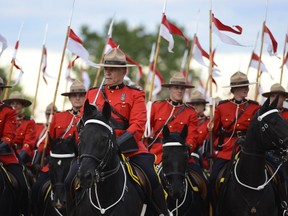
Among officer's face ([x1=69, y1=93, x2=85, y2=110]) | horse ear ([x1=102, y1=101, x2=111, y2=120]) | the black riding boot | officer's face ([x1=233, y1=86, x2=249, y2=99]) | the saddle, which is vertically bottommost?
the saddle

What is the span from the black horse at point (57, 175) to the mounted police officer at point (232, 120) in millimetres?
2535

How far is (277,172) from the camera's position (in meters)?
13.1

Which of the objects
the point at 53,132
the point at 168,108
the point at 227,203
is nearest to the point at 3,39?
the point at 53,132

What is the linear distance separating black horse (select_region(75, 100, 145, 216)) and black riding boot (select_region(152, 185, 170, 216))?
0.30 metres

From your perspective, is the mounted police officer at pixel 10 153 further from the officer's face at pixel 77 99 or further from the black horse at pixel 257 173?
the black horse at pixel 257 173

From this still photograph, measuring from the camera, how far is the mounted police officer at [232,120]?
1407 cm

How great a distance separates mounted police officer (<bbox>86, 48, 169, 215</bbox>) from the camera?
1061cm

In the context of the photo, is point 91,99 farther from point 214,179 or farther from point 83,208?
point 214,179

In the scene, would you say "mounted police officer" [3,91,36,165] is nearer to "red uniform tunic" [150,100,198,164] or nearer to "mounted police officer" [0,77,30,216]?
"red uniform tunic" [150,100,198,164]

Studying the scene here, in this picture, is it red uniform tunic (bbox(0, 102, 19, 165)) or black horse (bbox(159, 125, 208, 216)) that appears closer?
red uniform tunic (bbox(0, 102, 19, 165))

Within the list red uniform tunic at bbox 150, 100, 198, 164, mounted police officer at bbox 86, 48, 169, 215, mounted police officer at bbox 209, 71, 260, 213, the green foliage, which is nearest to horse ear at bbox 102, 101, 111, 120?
mounted police officer at bbox 86, 48, 169, 215

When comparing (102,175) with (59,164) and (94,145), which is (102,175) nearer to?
(94,145)

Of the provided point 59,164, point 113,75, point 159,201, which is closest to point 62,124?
point 59,164

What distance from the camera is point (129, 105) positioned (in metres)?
10.9
